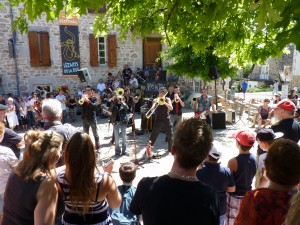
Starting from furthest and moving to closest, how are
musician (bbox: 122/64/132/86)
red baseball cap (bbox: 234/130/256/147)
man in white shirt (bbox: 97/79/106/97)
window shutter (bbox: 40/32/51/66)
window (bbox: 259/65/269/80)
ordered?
window (bbox: 259/65/269/80)
musician (bbox: 122/64/132/86)
man in white shirt (bbox: 97/79/106/97)
window shutter (bbox: 40/32/51/66)
red baseball cap (bbox: 234/130/256/147)

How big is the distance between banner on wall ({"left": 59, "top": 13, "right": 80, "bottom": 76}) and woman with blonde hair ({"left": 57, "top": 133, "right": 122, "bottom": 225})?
13.9 m

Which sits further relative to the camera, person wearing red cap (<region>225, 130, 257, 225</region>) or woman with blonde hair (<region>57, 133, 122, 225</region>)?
person wearing red cap (<region>225, 130, 257, 225</region>)

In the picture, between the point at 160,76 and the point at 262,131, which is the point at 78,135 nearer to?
the point at 262,131

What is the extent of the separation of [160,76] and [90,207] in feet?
48.3

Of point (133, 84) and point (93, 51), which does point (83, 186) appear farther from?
point (93, 51)

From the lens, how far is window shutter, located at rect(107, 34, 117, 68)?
52.7 ft

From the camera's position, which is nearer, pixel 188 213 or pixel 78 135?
pixel 188 213

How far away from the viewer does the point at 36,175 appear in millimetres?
2109

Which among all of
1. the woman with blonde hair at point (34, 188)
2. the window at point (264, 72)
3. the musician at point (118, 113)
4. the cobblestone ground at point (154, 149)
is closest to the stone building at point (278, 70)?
the window at point (264, 72)

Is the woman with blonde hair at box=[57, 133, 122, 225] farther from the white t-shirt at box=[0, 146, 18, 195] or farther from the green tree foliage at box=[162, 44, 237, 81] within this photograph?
the green tree foliage at box=[162, 44, 237, 81]

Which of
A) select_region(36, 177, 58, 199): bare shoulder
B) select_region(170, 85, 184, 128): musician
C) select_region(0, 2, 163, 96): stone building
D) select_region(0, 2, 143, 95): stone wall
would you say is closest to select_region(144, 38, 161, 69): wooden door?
select_region(0, 2, 163, 96): stone building

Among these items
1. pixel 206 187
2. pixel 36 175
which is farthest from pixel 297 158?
pixel 36 175

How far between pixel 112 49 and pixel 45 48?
141 inches

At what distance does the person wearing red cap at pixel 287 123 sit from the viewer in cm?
380
